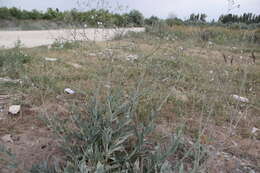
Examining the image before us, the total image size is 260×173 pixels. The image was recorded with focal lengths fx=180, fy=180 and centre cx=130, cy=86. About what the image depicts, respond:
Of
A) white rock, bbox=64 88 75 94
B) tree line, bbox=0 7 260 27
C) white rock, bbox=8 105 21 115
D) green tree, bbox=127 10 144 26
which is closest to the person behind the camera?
tree line, bbox=0 7 260 27

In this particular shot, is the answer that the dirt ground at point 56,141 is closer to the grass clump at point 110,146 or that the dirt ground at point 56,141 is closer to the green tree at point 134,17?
the grass clump at point 110,146

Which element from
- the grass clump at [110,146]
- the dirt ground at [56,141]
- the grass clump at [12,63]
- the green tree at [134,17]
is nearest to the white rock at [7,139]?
the dirt ground at [56,141]

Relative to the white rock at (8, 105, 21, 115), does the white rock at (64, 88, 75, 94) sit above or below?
above

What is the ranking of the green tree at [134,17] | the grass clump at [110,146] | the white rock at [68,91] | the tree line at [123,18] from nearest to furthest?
the grass clump at [110,146]
the tree line at [123,18]
the green tree at [134,17]
the white rock at [68,91]

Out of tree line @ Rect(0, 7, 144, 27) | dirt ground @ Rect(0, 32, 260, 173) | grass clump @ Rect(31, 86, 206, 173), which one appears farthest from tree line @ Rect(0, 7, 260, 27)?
dirt ground @ Rect(0, 32, 260, 173)

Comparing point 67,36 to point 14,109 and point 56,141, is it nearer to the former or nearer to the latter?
point 14,109

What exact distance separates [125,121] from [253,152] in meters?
1.18

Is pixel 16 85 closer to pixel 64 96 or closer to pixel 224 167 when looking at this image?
pixel 64 96

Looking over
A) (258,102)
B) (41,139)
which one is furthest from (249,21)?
(41,139)

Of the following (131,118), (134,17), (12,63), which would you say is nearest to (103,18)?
(134,17)

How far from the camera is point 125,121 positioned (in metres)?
1.19

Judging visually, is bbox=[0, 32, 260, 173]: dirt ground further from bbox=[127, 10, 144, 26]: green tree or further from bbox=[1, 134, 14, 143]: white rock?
bbox=[127, 10, 144, 26]: green tree

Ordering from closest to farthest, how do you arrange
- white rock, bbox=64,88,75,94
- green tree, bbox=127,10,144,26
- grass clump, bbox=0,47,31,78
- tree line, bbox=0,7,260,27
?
1. tree line, bbox=0,7,260,27
2. green tree, bbox=127,10,144,26
3. white rock, bbox=64,88,75,94
4. grass clump, bbox=0,47,31,78

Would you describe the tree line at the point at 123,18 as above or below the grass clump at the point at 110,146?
above
